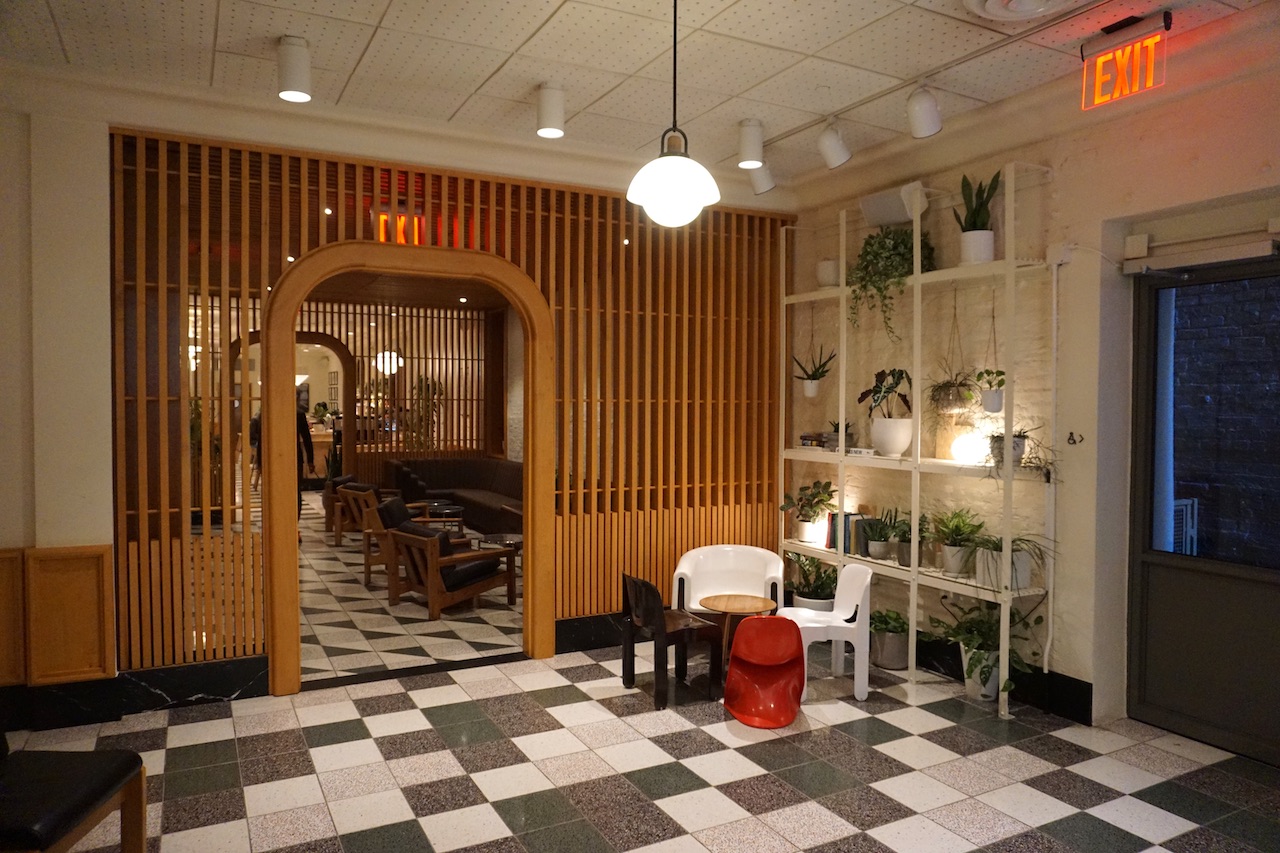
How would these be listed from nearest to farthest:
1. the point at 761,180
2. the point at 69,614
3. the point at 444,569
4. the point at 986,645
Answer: the point at 69,614
the point at 986,645
the point at 761,180
the point at 444,569

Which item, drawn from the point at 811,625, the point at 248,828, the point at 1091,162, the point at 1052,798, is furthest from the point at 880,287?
the point at 248,828

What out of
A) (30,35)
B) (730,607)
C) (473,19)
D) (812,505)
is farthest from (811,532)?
(30,35)

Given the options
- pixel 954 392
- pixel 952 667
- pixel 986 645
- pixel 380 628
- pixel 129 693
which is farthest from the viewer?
pixel 380 628

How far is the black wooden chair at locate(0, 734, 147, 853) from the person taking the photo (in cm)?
260

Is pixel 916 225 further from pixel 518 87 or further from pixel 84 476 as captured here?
pixel 84 476

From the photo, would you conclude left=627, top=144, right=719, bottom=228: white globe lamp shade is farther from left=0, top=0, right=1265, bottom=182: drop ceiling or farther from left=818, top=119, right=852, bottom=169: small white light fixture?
left=818, top=119, right=852, bottom=169: small white light fixture

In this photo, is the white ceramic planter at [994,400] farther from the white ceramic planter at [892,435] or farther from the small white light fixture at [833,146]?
the small white light fixture at [833,146]

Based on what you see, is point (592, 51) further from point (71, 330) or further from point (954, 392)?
point (71, 330)

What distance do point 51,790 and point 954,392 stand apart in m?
4.76

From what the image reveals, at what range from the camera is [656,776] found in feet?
13.3

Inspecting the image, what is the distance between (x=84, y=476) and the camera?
461 centimetres

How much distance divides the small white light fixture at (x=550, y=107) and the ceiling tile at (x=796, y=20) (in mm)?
1018

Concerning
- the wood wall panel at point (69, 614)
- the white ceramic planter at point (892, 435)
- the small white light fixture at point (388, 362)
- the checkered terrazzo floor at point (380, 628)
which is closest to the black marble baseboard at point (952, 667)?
the checkered terrazzo floor at point (380, 628)

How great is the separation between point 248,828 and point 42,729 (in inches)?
72.3
